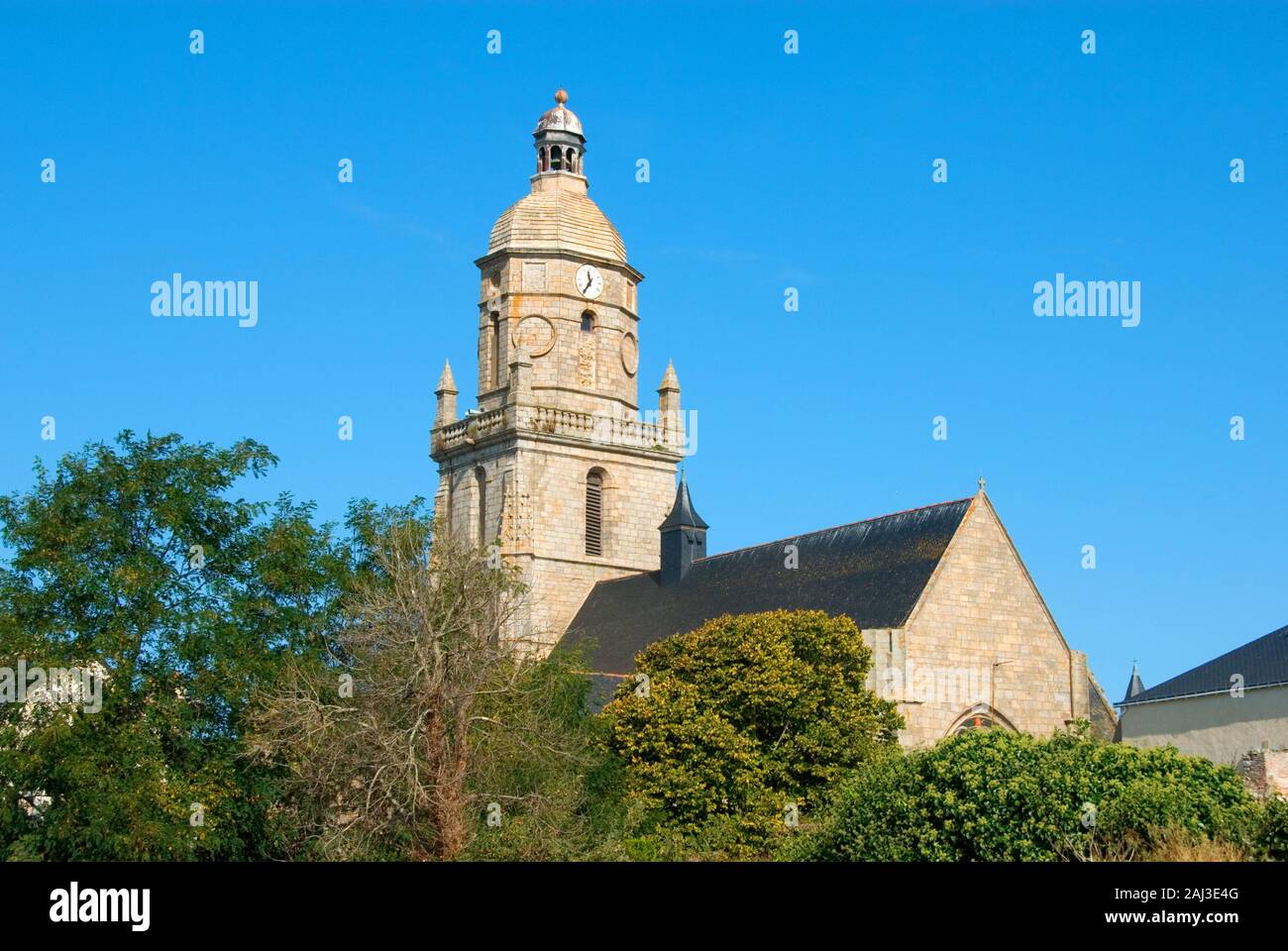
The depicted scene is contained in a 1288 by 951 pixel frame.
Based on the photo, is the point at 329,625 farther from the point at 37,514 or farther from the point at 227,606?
the point at 37,514

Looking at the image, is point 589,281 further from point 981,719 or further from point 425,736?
point 425,736

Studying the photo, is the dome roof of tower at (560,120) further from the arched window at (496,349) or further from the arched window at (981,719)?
the arched window at (981,719)

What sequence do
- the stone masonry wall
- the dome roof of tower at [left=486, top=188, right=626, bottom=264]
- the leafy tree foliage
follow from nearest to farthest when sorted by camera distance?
1. the leafy tree foliage
2. the stone masonry wall
3. the dome roof of tower at [left=486, top=188, right=626, bottom=264]

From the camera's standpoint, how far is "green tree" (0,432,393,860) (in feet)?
106

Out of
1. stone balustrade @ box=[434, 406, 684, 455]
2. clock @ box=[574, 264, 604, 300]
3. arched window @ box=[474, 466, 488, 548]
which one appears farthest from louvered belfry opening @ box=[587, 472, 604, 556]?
clock @ box=[574, 264, 604, 300]

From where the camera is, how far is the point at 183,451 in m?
36.4

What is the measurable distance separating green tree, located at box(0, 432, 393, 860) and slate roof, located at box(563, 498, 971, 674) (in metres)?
15.6

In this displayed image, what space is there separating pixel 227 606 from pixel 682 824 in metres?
11.2

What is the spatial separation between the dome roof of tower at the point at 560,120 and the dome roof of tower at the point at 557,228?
94.3 inches

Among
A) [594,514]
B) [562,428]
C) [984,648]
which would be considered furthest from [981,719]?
[562,428]

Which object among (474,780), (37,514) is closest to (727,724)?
(474,780)

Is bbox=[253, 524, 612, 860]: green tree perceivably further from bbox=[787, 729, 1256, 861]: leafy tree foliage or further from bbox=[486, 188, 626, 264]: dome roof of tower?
bbox=[486, 188, 626, 264]: dome roof of tower

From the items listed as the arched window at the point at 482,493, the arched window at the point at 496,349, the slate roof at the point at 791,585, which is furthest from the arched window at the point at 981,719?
the arched window at the point at 496,349

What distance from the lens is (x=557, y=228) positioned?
2509 inches
